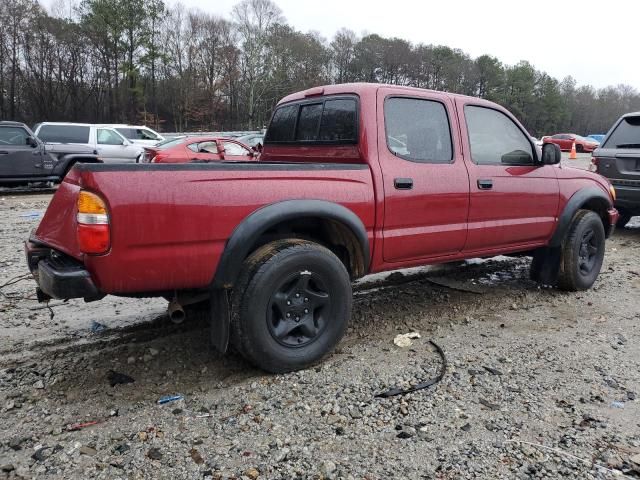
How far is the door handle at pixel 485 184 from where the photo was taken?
4.28 meters

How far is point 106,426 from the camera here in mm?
2785

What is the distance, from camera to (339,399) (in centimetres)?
309

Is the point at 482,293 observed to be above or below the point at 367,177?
below

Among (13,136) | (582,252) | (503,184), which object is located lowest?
(582,252)

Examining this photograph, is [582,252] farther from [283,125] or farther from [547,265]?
[283,125]

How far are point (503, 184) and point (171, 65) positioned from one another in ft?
179

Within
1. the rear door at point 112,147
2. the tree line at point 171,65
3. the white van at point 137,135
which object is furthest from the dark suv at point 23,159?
the tree line at point 171,65

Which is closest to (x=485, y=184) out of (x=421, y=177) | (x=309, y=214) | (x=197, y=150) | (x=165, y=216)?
(x=421, y=177)

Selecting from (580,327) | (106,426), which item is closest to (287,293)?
(106,426)

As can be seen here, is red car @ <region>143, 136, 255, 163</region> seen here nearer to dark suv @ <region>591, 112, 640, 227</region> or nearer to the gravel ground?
dark suv @ <region>591, 112, 640, 227</region>

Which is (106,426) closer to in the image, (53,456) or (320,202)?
(53,456)

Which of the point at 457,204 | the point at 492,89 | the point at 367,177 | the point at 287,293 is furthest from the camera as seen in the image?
the point at 492,89

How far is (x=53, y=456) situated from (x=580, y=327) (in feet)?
13.2

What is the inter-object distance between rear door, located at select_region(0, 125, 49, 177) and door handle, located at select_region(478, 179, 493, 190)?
38.2 feet
